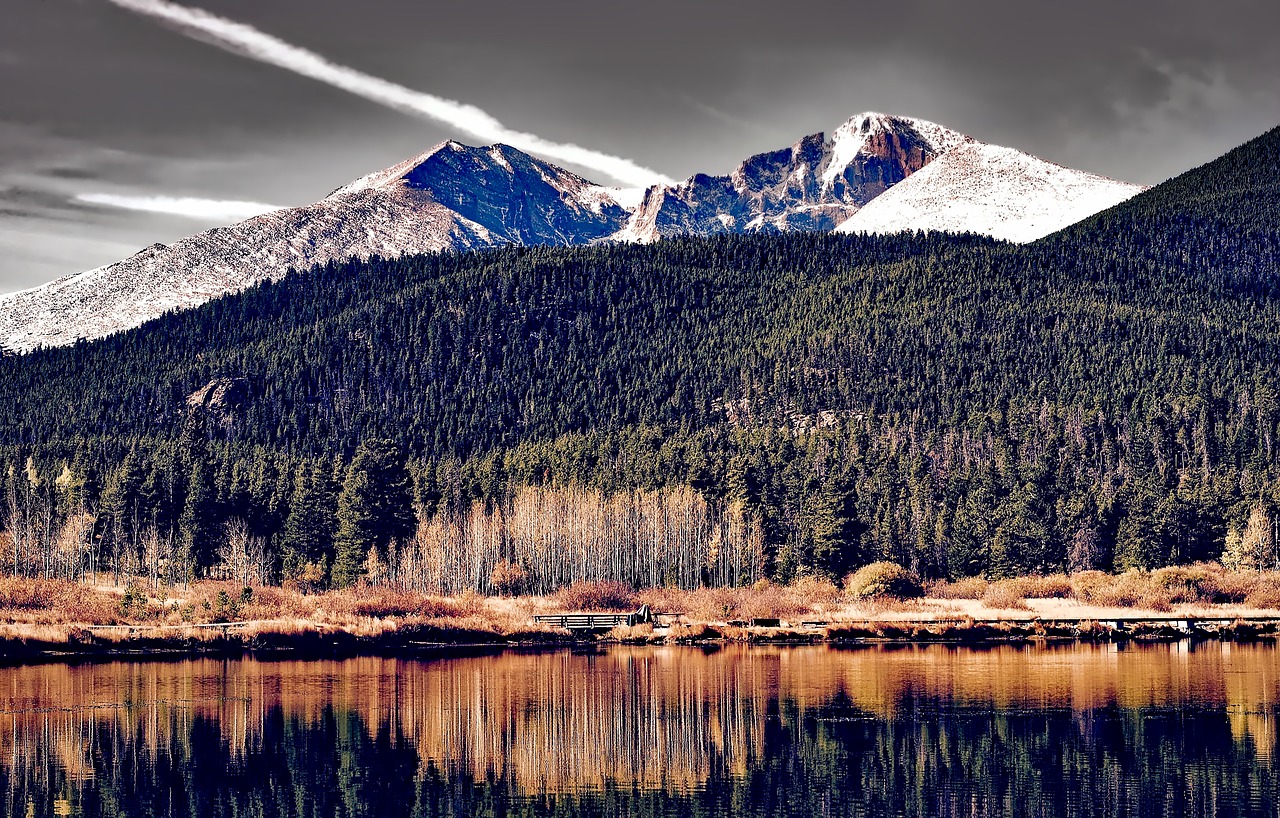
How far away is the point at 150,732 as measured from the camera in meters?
63.5

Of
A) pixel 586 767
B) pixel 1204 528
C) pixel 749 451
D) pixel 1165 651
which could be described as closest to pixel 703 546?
pixel 749 451

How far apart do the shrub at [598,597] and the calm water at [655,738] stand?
4126cm

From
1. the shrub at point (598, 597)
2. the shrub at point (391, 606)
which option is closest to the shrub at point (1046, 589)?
the shrub at point (598, 597)

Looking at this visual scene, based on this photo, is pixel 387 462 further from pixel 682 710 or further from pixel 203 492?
pixel 682 710

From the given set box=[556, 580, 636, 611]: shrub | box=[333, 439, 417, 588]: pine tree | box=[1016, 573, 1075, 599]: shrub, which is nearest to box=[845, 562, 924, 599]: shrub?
box=[1016, 573, 1075, 599]: shrub

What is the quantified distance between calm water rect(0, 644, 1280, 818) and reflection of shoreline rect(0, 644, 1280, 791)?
22cm

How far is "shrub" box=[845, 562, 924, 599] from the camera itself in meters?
131

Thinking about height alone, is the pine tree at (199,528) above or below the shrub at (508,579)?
above

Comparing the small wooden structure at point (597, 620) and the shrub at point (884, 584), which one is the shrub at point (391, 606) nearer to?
the small wooden structure at point (597, 620)

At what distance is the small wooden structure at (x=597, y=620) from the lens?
10800 cm

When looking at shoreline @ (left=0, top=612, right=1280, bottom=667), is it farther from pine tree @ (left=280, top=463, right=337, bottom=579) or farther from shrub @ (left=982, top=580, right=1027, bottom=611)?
pine tree @ (left=280, top=463, right=337, bottom=579)

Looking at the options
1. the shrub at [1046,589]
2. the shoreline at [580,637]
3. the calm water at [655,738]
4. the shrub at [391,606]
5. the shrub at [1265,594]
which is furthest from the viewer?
the shrub at [1046,589]

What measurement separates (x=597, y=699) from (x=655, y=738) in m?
11.0

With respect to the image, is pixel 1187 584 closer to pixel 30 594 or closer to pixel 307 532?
pixel 307 532
